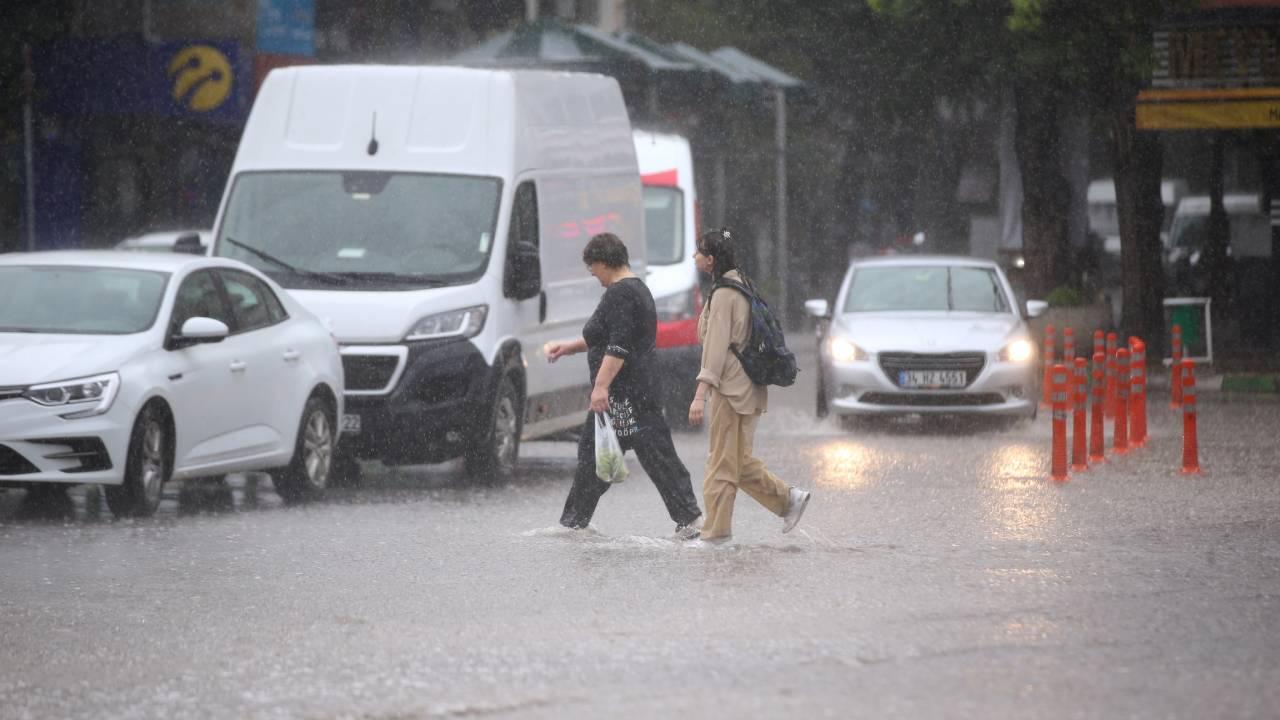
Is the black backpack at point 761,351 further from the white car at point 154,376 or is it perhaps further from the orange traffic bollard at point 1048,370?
the orange traffic bollard at point 1048,370

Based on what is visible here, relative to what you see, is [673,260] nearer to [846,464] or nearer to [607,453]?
[846,464]

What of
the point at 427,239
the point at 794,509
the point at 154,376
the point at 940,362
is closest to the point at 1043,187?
the point at 940,362

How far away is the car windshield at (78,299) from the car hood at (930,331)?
811 cm

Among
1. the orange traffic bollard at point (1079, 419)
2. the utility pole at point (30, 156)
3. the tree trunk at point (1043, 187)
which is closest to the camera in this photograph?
the orange traffic bollard at point (1079, 419)

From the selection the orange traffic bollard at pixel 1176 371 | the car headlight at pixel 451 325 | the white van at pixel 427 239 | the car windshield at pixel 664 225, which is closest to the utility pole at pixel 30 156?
the car windshield at pixel 664 225

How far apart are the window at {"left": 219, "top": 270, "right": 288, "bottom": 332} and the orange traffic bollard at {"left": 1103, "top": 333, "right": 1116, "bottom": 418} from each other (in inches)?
299

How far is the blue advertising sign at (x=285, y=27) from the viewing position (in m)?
29.6

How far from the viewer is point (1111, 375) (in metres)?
20.6

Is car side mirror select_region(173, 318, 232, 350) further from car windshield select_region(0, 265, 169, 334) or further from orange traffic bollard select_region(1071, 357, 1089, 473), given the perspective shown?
orange traffic bollard select_region(1071, 357, 1089, 473)

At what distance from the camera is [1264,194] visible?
103ft

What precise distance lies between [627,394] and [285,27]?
18618 mm

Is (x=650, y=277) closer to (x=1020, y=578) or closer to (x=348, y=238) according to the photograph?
(x=348, y=238)

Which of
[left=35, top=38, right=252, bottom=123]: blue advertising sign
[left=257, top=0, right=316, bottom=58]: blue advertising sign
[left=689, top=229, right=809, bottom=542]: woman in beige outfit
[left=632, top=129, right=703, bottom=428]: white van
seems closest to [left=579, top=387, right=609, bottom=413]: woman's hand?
[left=689, top=229, right=809, bottom=542]: woman in beige outfit

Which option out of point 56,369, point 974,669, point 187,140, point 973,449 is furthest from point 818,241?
point 974,669
